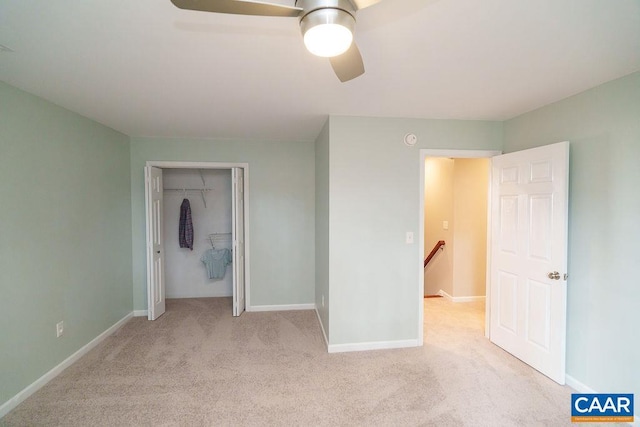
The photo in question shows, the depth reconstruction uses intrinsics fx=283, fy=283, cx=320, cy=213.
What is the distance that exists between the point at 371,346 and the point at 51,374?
2.87 m

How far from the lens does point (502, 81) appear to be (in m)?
2.04

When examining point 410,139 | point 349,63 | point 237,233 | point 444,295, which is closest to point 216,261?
point 237,233

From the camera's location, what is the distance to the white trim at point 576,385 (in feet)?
Result: 7.21

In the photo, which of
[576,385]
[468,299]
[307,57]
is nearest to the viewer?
[307,57]

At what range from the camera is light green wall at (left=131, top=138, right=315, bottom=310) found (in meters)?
3.98

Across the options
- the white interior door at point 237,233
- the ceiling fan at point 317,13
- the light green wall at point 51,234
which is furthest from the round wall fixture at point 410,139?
the light green wall at point 51,234

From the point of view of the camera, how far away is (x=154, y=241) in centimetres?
366

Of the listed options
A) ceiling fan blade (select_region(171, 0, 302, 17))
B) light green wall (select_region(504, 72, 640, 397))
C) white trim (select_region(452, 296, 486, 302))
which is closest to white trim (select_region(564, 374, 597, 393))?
light green wall (select_region(504, 72, 640, 397))

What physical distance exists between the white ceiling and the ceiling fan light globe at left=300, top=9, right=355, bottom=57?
0.28 m

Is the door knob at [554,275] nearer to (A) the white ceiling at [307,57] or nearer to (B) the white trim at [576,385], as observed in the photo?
(B) the white trim at [576,385]

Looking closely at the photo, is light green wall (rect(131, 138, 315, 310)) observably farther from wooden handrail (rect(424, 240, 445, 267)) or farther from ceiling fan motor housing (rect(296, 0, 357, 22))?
ceiling fan motor housing (rect(296, 0, 357, 22))

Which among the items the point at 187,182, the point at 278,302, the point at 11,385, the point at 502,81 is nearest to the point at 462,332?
the point at 278,302

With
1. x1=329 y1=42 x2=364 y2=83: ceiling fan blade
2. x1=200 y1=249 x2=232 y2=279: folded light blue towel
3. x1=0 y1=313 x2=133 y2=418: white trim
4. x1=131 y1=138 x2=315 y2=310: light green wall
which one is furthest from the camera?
x1=200 y1=249 x2=232 y2=279: folded light blue towel

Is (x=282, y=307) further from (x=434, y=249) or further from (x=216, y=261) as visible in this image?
(x=434, y=249)
